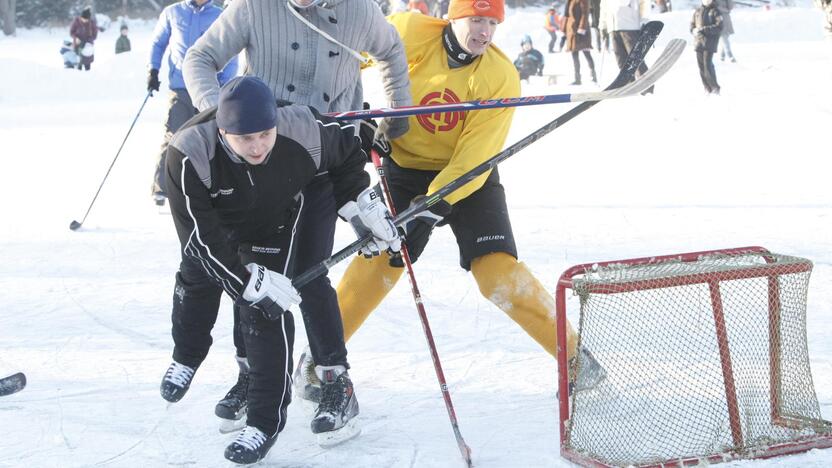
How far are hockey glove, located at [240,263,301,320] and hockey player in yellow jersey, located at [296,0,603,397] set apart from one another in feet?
2.11

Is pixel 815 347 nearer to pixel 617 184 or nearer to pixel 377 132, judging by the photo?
pixel 377 132

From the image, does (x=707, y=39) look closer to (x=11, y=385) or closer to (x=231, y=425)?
(x=231, y=425)

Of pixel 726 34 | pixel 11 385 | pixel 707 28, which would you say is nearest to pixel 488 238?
pixel 11 385

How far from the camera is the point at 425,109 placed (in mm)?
3307

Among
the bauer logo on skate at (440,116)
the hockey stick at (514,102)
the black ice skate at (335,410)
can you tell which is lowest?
the black ice skate at (335,410)

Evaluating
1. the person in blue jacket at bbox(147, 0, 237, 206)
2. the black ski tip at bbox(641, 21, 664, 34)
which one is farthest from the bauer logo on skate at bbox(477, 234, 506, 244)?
the person in blue jacket at bbox(147, 0, 237, 206)

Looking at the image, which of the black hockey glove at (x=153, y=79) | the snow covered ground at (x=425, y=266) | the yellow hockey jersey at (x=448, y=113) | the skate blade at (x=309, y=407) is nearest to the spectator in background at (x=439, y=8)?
the snow covered ground at (x=425, y=266)

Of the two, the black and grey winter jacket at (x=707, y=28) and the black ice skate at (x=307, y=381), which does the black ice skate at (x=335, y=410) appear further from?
the black and grey winter jacket at (x=707, y=28)

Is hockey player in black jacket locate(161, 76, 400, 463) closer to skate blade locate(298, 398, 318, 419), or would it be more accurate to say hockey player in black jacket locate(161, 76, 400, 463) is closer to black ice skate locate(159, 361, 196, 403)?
black ice skate locate(159, 361, 196, 403)

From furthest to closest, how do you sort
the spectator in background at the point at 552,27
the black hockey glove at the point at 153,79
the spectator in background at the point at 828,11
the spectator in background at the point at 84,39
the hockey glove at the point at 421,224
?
the spectator in background at the point at 552,27
the spectator in background at the point at 84,39
the spectator in background at the point at 828,11
the black hockey glove at the point at 153,79
the hockey glove at the point at 421,224

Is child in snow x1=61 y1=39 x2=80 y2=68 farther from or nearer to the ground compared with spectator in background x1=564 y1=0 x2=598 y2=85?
nearer to the ground

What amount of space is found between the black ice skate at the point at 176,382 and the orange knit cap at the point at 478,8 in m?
1.50

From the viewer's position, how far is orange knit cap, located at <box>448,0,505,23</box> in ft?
11.0

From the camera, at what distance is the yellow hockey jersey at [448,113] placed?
3432 mm
